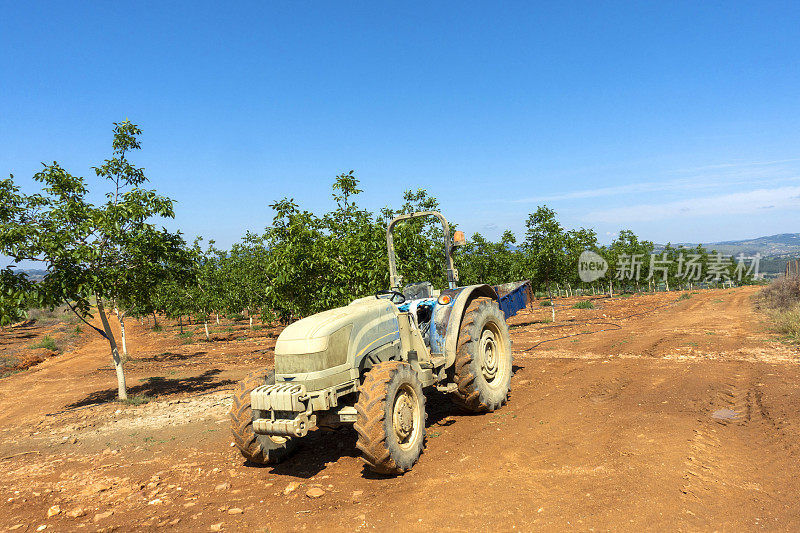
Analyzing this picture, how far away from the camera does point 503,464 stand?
516 centimetres

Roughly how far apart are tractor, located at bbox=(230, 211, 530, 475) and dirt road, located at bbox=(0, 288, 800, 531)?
459 mm

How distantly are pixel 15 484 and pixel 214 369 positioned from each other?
31.5 feet

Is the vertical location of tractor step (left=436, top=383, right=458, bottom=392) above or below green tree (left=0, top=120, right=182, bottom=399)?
below

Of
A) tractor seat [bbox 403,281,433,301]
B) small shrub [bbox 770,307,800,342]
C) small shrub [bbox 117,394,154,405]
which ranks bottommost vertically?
small shrub [bbox 770,307,800,342]

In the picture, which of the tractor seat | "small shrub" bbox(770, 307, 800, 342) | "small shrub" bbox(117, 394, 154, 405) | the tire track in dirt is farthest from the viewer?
"small shrub" bbox(770, 307, 800, 342)

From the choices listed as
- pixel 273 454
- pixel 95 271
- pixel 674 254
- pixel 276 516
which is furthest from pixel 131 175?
pixel 674 254

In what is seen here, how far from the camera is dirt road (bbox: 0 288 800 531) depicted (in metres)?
4.05

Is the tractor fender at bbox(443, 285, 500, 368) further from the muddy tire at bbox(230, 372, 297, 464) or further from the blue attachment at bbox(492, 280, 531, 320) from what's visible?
the muddy tire at bbox(230, 372, 297, 464)

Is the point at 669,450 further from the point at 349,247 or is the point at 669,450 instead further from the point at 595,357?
the point at 349,247

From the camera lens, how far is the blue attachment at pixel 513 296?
9203mm

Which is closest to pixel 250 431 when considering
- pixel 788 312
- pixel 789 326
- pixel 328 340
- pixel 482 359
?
pixel 328 340

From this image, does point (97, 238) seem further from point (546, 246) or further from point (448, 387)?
point (546, 246)

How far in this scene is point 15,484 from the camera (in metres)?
6.05

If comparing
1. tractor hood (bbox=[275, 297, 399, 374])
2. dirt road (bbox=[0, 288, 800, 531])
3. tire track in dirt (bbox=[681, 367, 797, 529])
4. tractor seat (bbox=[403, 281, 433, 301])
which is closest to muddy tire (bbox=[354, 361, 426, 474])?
dirt road (bbox=[0, 288, 800, 531])
